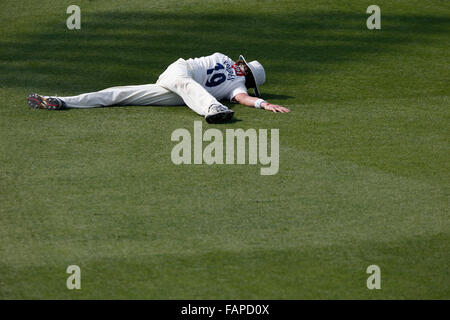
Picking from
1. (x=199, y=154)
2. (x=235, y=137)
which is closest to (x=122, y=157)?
(x=199, y=154)

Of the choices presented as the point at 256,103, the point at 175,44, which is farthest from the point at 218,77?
the point at 175,44

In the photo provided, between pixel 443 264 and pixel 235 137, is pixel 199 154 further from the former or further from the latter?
pixel 443 264

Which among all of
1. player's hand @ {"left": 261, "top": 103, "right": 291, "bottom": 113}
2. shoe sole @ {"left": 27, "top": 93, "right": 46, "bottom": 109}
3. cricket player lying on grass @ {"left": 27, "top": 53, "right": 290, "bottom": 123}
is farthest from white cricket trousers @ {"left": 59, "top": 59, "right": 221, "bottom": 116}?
player's hand @ {"left": 261, "top": 103, "right": 291, "bottom": 113}

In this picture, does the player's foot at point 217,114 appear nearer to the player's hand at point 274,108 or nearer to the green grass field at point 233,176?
the green grass field at point 233,176

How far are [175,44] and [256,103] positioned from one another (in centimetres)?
289

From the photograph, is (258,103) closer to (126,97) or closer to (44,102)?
(126,97)

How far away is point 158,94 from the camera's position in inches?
340

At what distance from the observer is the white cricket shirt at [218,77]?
8.74 metres

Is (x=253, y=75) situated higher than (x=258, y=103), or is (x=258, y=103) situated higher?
(x=253, y=75)

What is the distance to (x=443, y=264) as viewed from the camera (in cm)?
511

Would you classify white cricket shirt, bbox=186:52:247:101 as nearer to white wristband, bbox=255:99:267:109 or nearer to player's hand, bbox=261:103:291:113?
white wristband, bbox=255:99:267:109

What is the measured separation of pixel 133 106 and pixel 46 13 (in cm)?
442

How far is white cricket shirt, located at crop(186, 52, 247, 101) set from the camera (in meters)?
8.74
